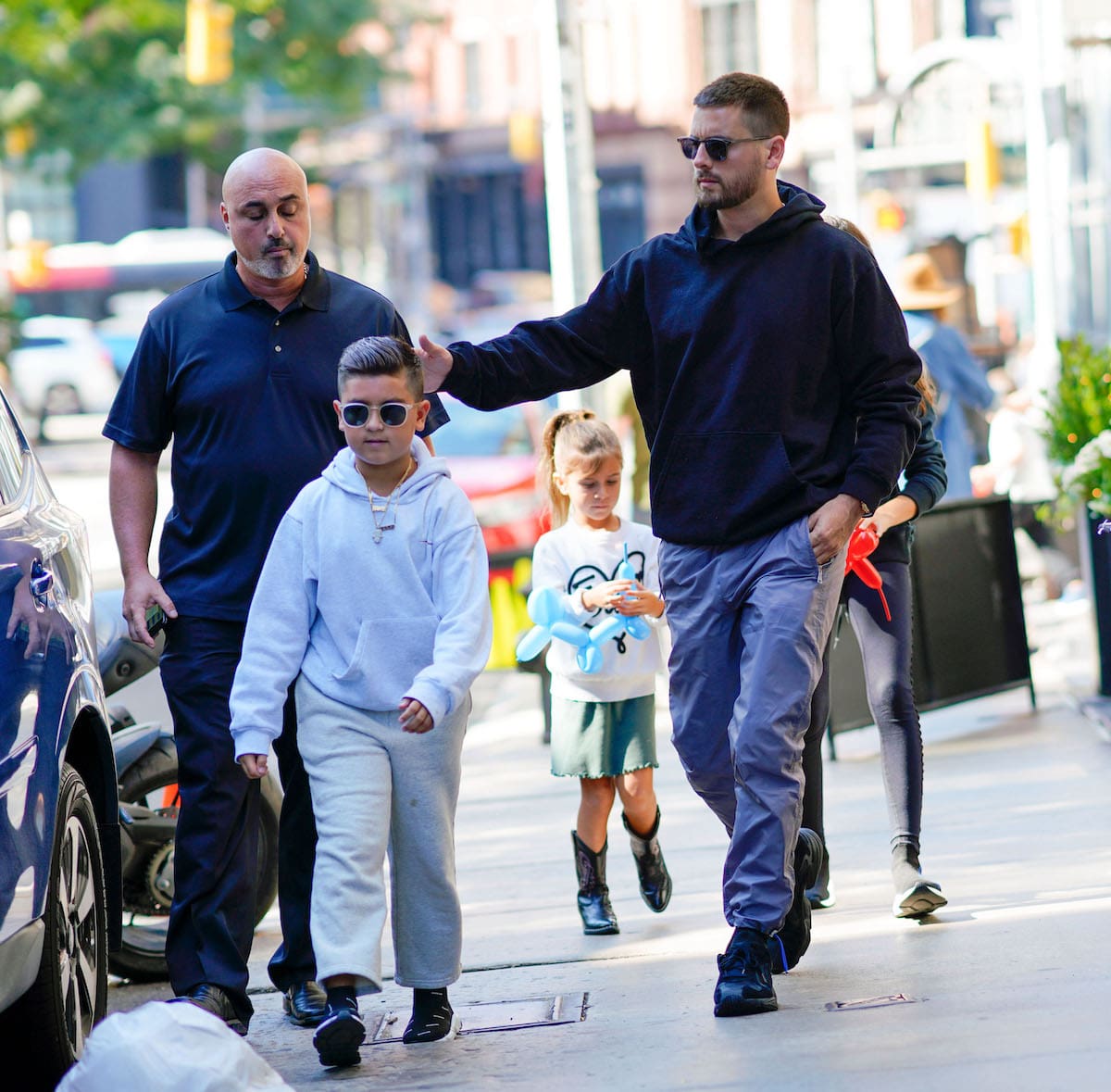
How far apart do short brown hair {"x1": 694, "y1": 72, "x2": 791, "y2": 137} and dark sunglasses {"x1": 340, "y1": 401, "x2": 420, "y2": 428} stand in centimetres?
102

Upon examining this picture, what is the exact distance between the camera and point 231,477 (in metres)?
5.09

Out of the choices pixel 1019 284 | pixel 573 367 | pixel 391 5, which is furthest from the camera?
pixel 391 5

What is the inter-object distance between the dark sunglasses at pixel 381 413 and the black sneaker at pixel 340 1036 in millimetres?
1313

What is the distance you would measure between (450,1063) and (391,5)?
143ft

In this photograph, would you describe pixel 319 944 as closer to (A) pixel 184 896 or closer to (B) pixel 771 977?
(A) pixel 184 896

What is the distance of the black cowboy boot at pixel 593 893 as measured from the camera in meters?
5.99

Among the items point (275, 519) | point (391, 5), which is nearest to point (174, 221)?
point (391, 5)

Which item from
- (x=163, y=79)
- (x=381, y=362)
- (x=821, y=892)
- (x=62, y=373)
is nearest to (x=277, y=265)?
(x=381, y=362)

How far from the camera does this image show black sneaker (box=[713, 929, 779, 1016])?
187 inches

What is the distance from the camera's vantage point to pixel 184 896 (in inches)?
197

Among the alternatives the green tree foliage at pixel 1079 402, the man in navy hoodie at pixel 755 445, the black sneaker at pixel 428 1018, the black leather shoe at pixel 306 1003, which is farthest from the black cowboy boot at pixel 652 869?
the green tree foliage at pixel 1079 402

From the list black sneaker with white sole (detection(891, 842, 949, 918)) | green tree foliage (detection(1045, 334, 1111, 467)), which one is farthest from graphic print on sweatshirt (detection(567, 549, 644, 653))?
green tree foliage (detection(1045, 334, 1111, 467))

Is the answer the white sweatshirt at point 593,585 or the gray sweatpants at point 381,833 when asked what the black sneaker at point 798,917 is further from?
the white sweatshirt at point 593,585

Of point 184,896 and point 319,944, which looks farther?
point 184,896
